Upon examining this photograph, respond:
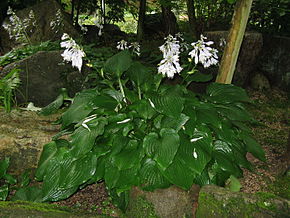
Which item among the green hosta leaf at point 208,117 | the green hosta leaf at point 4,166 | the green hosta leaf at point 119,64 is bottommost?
the green hosta leaf at point 4,166

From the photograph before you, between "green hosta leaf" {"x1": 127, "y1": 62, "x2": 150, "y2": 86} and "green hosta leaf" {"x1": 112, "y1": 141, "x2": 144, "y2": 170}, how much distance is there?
29.6 inches

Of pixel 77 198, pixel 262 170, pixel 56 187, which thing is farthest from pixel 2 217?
pixel 262 170

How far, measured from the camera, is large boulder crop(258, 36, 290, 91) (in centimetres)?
494

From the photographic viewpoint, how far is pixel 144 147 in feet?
7.12

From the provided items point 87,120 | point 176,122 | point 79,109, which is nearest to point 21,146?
point 79,109

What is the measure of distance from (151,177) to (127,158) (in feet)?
0.68

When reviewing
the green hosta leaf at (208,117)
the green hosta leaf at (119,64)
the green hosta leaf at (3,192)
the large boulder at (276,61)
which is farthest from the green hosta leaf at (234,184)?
the large boulder at (276,61)

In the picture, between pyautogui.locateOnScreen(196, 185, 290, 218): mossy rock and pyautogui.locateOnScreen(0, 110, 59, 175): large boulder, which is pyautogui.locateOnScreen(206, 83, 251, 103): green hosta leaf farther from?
pyautogui.locateOnScreen(0, 110, 59, 175): large boulder

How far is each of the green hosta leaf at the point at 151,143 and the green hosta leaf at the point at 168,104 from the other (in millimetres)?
188

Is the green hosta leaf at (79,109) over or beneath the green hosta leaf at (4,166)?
over

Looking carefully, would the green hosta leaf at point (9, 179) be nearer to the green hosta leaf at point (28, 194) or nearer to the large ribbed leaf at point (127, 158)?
the green hosta leaf at point (28, 194)

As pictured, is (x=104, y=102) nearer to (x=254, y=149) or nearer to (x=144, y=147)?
(x=144, y=147)

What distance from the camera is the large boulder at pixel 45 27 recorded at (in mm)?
5273

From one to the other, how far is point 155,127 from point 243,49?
2.70 m
